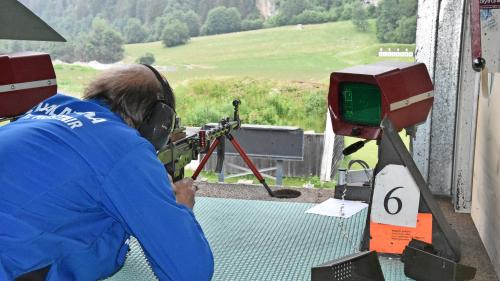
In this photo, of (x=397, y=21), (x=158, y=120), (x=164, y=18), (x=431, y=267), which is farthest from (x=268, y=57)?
(x=158, y=120)

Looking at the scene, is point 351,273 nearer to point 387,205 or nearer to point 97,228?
point 387,205

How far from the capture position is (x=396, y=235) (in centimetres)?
207

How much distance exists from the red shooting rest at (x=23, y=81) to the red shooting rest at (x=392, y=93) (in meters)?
1.26

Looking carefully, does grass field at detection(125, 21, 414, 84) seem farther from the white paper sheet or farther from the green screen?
the green screen

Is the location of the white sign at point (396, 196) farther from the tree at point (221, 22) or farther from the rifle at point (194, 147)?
the tree at point (221, 22)

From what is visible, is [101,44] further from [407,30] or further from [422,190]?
[422,190]

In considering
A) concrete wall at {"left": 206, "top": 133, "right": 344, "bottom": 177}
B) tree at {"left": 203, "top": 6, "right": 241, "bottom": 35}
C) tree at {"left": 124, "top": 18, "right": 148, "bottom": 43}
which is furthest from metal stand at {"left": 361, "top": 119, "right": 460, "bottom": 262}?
tree at {"left": 124, "top": 18, "right": 148, "bottom": 43}

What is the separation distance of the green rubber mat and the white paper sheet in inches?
0.9

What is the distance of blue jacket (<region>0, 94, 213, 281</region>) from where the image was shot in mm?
1177

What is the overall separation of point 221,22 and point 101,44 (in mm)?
933

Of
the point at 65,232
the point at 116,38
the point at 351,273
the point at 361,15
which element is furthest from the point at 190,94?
the point at 65,232

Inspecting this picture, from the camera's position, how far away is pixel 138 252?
2.12 metres

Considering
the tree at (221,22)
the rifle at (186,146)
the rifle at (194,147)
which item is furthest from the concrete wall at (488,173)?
the tree at (221,22)

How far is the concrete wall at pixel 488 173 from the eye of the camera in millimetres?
2104
